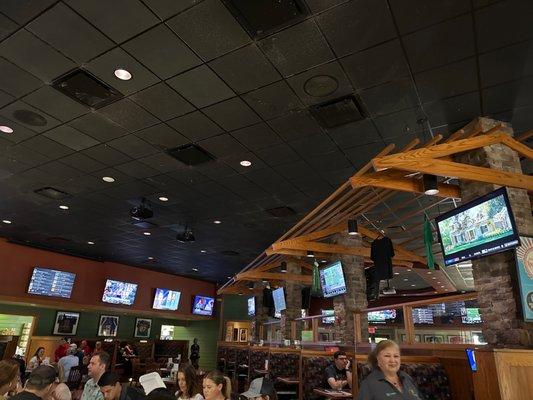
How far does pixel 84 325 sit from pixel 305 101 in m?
15.9

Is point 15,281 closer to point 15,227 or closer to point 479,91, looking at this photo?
point 15,227

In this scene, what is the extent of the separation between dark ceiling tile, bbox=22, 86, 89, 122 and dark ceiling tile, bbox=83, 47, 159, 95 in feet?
2.61

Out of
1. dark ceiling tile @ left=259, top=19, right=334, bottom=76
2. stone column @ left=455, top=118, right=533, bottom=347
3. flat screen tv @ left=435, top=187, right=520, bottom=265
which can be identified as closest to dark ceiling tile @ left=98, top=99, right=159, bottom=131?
dark ceiling tile @ left=259, top=19, right=334, bottom=76

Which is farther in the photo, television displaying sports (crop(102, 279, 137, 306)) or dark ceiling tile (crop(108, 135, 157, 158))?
television displaying sports (crop(102, 279, 137, 306))

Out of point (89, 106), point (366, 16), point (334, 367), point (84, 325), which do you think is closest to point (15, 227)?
point (84, 325)

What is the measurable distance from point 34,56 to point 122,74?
958 mm

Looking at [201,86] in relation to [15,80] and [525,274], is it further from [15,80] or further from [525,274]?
[525,274]

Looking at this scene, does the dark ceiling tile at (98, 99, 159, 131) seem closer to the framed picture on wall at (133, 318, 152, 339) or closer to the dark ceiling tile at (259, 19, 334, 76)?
the dark ceiling tile at (259, 19, 334, 76)

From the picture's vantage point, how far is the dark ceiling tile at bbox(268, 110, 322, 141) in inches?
208

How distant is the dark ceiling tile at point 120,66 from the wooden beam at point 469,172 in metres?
3.26

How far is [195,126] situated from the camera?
5598 mm

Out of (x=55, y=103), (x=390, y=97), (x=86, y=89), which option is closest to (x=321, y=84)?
(x=390, y=97)

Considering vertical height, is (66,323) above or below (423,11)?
below

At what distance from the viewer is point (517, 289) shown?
14.2ft
